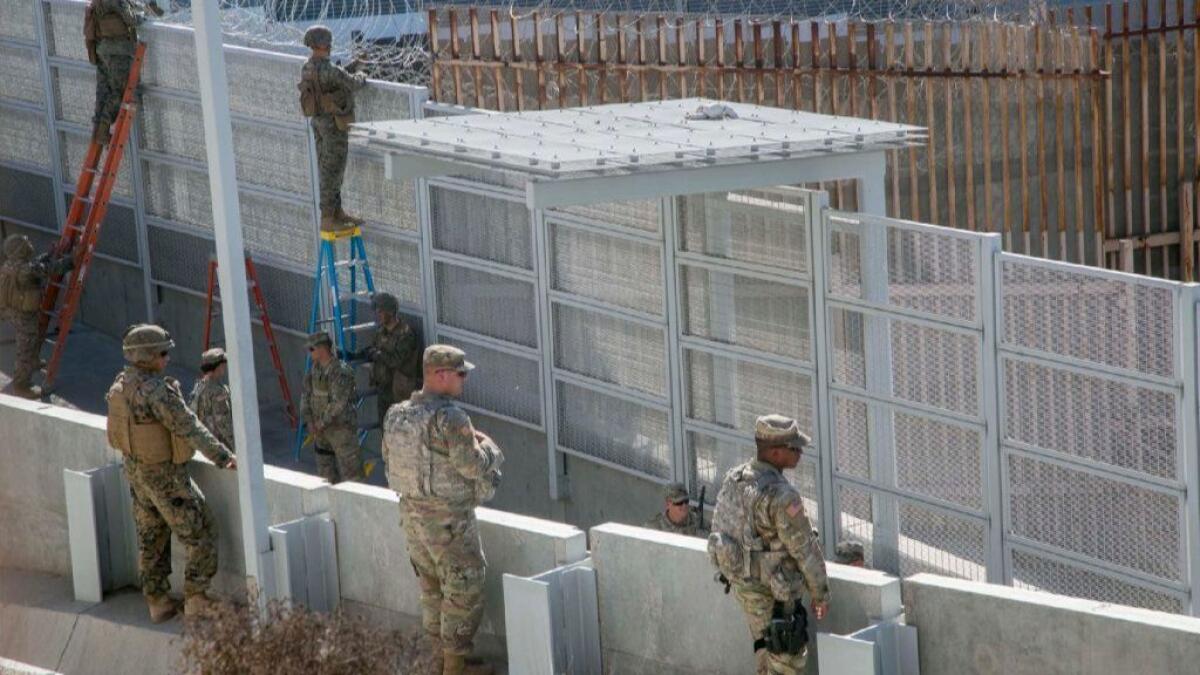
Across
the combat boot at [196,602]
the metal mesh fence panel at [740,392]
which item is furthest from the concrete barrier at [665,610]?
the combat boot at [196,602]

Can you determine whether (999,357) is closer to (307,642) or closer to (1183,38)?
(307,642)

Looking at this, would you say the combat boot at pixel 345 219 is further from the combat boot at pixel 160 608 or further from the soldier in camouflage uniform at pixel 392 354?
the combat boot at pixel 160 608

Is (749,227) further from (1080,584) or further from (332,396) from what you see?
(332,396)

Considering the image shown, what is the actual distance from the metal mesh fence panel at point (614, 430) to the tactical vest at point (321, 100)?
2.48 metres

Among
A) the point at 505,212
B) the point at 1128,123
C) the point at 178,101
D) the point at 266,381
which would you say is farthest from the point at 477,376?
the point at 1128,123

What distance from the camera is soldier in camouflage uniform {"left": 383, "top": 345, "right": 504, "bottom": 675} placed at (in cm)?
981

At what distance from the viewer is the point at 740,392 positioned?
11.8m

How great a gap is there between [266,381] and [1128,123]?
21.5 ft

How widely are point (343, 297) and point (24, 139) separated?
506cm

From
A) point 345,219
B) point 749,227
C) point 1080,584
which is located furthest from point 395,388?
point 1080,584

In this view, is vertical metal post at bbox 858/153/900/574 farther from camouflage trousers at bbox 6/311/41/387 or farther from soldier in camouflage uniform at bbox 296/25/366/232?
camouflage trousers at bbox 6/311/41/387

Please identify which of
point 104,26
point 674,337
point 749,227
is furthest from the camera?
point 104,26

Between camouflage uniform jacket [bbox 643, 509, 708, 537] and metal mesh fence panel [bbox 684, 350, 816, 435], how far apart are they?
53cm

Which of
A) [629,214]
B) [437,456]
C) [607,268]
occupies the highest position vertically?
[629,214]
